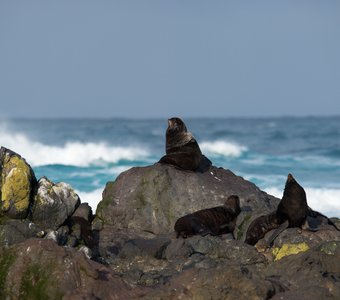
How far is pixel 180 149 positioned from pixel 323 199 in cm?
903

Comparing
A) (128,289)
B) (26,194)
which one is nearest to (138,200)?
(26,194)

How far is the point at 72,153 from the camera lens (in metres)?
32.2

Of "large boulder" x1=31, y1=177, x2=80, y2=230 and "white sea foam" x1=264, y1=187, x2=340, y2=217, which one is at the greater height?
"large boulder" x1=31, y1=177, x2=80, y2=230

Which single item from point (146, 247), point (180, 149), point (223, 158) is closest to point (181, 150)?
point (180, 149)

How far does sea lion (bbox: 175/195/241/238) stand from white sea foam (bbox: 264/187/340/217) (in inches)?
289

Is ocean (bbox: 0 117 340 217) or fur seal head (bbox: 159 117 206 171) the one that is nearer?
fur seal head (bbox: 159 117 206 171)

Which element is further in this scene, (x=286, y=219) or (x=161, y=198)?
(x=161, y=198)

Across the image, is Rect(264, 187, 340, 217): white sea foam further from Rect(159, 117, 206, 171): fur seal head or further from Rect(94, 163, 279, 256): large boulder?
Rect(94, 163, 279, 256): large boulder

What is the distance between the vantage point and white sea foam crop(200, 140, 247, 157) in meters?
36.2

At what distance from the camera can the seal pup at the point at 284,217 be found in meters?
9.05

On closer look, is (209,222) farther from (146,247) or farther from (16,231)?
(16,231)

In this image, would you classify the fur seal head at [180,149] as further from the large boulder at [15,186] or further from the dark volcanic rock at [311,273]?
the dark volcanic rock at [311,273]

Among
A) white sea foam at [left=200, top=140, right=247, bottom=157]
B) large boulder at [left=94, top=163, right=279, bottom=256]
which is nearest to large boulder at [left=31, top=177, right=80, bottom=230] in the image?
large boulder at [left=94, top=163, right=279, bottom=256]

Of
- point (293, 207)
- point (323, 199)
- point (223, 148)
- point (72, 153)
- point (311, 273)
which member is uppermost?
point (293, 207)
